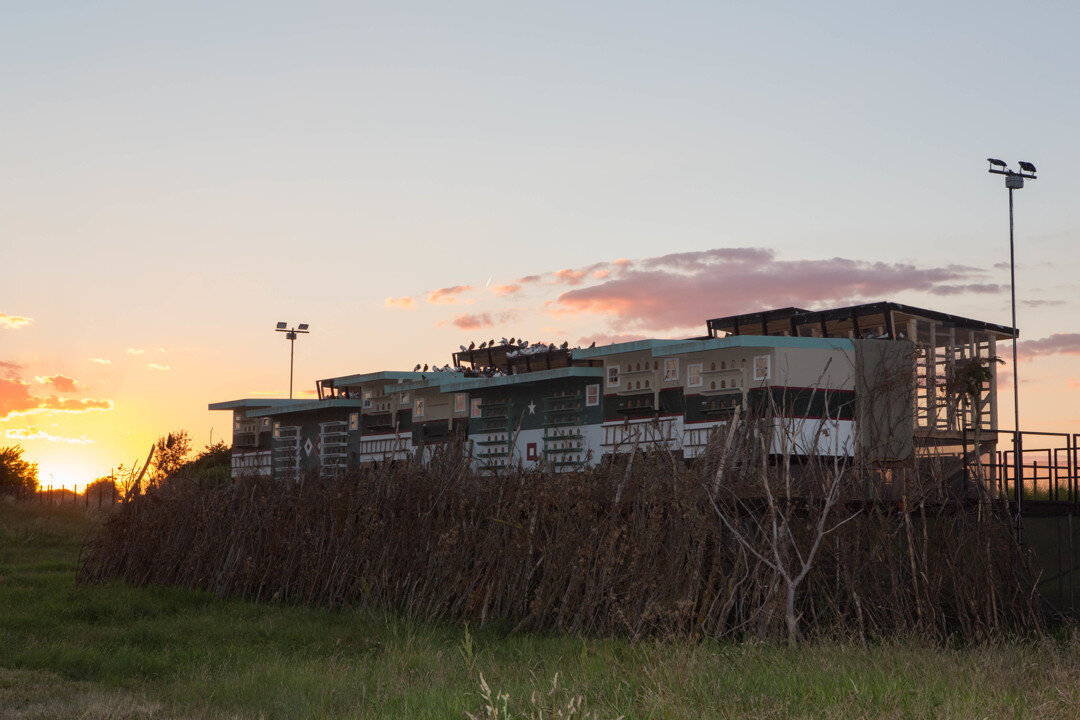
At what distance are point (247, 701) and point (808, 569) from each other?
6.44 meters

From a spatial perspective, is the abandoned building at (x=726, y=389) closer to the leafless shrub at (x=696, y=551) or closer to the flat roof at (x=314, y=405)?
the leafless shrub at (x=696, y=551)

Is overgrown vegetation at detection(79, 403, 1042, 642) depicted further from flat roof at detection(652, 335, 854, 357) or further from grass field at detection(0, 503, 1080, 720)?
flat roof at detection(652, 335, 854, 357)

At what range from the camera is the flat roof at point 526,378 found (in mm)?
28531

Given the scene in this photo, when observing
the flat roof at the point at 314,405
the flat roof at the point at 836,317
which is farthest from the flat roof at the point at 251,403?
the flat roof at the point at 836,317

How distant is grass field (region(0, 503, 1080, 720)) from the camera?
8.20 meters

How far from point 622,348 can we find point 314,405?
1861 centimetres

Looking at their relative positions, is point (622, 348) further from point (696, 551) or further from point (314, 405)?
point (314, 405)

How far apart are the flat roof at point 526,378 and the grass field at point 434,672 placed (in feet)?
40.5

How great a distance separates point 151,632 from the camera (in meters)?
15.4

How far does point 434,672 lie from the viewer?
11102mm

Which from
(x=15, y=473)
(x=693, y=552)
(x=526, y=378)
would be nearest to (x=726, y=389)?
(x=526, y=378)

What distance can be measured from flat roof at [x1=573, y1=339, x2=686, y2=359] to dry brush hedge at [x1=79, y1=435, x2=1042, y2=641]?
31.0ft

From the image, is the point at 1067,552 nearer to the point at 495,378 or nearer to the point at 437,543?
the point at 437,543

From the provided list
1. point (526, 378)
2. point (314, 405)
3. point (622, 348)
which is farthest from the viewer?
point (314, 405)
